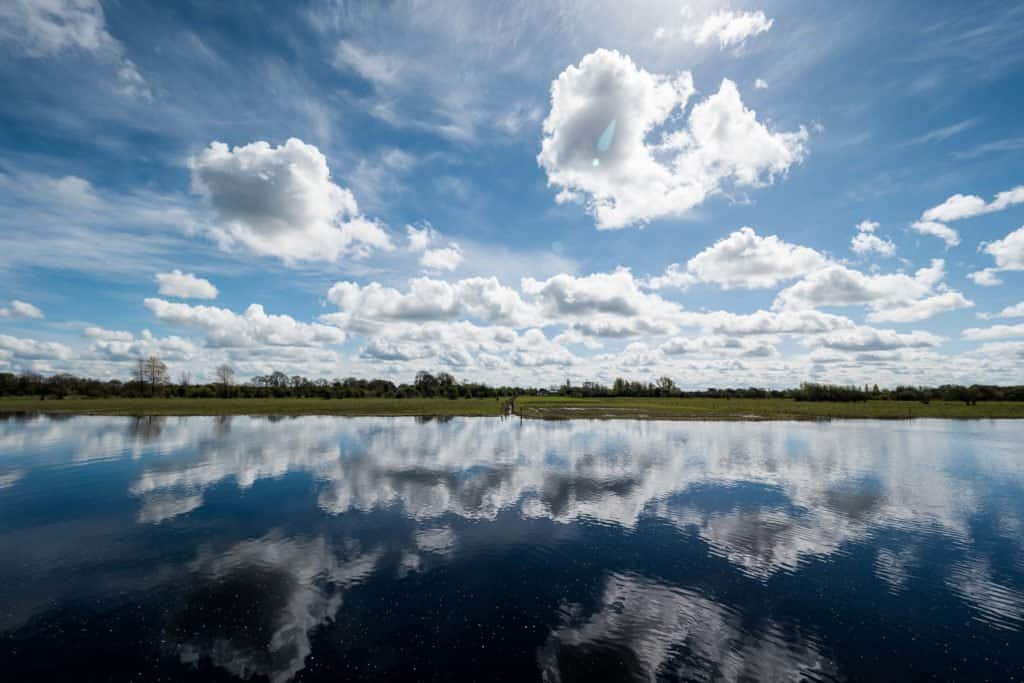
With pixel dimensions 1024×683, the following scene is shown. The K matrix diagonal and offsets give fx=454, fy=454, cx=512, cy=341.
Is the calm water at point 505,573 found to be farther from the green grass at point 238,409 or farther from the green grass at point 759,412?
the green grass at point 238,409

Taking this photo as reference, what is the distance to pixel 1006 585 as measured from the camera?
54.3ft

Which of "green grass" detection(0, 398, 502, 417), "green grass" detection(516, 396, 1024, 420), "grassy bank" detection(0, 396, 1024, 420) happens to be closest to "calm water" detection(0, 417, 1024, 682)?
"grassy bank" detection(0, 396, 1024, 420)

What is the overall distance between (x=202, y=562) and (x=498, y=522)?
12.2 meters

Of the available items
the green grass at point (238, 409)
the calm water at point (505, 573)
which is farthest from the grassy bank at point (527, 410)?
the calm water at point (505, 573)

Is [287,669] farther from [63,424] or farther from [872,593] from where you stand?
[63,424]

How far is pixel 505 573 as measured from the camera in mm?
16594

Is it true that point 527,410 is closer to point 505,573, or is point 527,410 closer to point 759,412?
point 759,412

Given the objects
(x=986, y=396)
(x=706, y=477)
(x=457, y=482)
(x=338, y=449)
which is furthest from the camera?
(x=986, y=396)

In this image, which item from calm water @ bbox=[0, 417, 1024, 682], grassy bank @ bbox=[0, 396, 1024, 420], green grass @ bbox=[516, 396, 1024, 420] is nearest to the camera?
calm water @ bbox=[0, 417, 1024, 682]

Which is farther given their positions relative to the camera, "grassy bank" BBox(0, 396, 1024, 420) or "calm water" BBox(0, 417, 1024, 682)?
"grassy bank" BBox(0, 396, 1024, 420)

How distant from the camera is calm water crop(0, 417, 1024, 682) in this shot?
455 inches

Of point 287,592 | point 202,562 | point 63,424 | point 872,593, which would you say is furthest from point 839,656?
point 63,424

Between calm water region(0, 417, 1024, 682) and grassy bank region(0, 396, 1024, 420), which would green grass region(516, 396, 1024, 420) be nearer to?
grassy bank region(0, 396, 1024, 420)

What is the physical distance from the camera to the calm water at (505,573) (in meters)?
11.6
